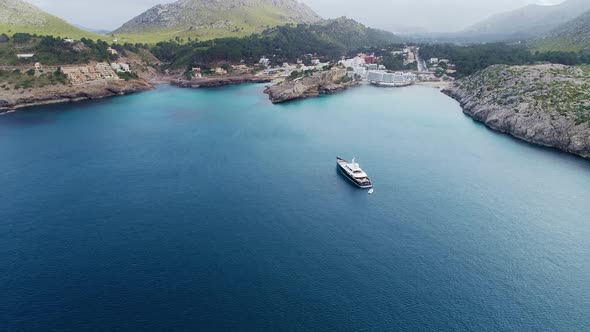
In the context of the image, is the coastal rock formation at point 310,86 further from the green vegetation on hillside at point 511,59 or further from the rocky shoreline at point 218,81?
the green vegetation on hillside at point 511,59

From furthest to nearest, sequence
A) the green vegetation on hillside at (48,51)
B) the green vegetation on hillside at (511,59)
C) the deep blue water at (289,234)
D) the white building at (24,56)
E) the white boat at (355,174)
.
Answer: the green vegetation on hillside at (511,59), the green vegetation on hillside at (48,51), the white building at (24,56), the white boat at (355,174), the deep blue water at (289,234)

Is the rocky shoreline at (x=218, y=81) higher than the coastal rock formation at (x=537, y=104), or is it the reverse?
the rocky shoreline at (x=218, y=81)

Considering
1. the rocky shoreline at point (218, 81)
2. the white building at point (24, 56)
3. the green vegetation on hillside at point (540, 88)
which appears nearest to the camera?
the green vegetation on hillside at point (540, 88)

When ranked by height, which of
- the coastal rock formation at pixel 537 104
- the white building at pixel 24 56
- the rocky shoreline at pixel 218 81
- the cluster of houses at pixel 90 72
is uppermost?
the white building at pixel 24 56

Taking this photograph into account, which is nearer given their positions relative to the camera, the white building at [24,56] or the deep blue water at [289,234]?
the deep blue water at [289,234]

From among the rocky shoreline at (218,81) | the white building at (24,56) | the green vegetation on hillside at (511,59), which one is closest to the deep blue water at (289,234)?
the white building at (24,56)

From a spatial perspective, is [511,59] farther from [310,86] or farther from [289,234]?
[289,234]

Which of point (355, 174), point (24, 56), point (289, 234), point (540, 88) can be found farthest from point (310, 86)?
point (24, 56)
